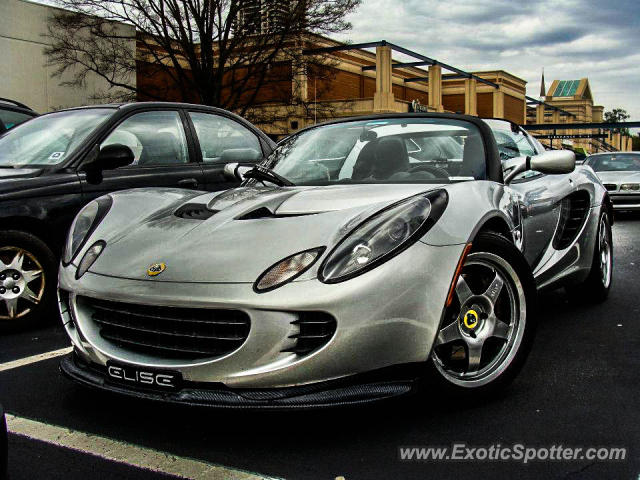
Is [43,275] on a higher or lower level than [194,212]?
lower

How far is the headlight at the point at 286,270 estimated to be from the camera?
112 inches

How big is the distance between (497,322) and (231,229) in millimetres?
1254

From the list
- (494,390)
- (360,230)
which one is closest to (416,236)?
(360,230)

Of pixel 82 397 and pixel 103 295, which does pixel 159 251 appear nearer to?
pixel 103 295

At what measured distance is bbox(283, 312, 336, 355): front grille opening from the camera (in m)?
2.81

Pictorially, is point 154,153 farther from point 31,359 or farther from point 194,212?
point 194,212

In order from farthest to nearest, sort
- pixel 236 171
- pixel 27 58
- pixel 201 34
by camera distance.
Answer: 1. pixel 27 58
2. pixel 201 34
3. pixel 236 171

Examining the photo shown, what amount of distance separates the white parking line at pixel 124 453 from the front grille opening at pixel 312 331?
478 mm

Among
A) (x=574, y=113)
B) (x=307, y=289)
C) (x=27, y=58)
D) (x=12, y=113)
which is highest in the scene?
(x=574, y=113)

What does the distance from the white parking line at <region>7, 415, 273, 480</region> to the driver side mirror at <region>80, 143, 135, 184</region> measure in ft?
7.52

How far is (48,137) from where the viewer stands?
5.73m

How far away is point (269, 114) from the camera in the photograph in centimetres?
2941

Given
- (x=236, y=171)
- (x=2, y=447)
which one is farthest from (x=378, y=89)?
(x=2, y=447)

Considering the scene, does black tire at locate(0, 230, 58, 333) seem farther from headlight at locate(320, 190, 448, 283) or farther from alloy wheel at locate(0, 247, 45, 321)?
headlight at locate(320, 190, 448, 283)
